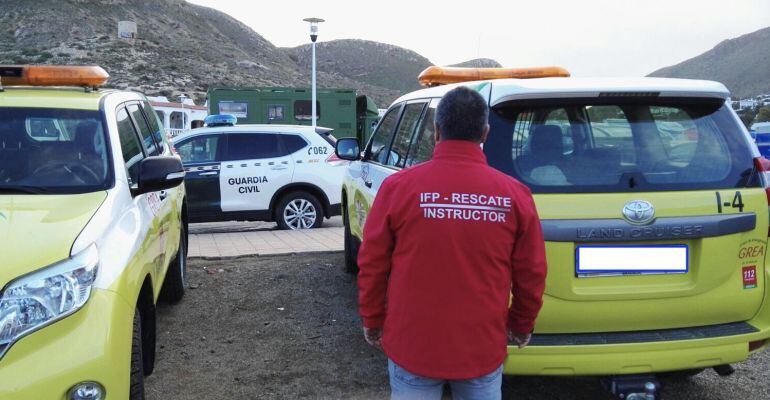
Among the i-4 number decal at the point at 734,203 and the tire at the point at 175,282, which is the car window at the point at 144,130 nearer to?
the tire at the point at 175,282

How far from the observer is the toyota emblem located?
319cm

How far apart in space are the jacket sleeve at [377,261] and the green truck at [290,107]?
19.2 meters

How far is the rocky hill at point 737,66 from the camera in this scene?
214 ft

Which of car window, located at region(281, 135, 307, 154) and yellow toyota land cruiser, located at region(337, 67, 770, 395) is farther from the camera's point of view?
car window, located at region(281, 135, 307, 154)

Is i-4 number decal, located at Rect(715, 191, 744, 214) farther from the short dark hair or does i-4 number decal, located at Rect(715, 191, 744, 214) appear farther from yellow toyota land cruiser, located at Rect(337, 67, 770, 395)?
the short dark hair

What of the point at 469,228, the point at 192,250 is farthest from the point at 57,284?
the point at 192,250

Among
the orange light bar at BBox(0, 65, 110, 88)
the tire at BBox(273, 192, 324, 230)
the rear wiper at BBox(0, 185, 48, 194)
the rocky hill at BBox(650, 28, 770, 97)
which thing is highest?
the rocky hill at BBox(650, 28, 770, 97)

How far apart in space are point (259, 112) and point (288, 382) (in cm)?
1765

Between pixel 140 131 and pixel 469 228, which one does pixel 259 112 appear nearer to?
pixel 140 131

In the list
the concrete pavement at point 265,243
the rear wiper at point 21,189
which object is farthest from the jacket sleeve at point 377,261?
the concrete pavement at point 265,243

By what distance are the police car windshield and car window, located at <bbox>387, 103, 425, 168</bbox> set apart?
6.02ft

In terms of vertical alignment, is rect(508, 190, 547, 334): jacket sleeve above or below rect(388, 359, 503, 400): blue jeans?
above

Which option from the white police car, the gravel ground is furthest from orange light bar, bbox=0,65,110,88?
the gravel ground

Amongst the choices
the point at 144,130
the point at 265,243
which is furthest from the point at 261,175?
the point at 144,130
